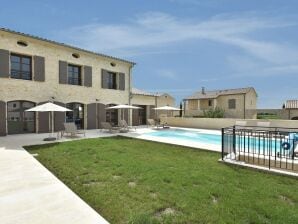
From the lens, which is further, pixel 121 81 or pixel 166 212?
pixel 121 81

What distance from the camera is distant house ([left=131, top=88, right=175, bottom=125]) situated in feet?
79.3

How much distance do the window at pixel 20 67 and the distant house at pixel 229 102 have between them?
1038 inches

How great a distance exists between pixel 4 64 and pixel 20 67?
1.16 metres

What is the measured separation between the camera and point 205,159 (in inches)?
310

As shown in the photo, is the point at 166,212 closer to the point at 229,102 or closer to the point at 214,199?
the point at 214,199

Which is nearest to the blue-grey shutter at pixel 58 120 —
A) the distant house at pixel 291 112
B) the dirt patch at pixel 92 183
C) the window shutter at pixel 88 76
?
the window shutter at pixel 88 76

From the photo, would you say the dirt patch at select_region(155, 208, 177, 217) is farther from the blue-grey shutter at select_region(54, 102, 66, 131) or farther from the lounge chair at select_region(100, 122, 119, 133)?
the blue-grey shutter at select_region(54, 102, 66, 131)

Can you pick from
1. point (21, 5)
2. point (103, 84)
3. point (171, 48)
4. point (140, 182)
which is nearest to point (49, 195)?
point (140, 182)

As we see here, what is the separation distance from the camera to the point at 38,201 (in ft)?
13.9

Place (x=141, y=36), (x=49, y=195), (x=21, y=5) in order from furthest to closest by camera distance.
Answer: (x=141, y=36), (x=21, y=5), (x=49, y=195)

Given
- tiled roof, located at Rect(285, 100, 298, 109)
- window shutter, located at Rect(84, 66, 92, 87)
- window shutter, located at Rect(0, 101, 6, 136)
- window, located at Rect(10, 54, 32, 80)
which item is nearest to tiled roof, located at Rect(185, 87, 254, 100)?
tiled roof, located at Rect(285, 100, 298, 109)

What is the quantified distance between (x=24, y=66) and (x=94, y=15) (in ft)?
20.2

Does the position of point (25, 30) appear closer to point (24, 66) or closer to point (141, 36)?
point (24, 66)

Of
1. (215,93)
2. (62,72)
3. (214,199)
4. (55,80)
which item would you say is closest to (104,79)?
(62,72)
